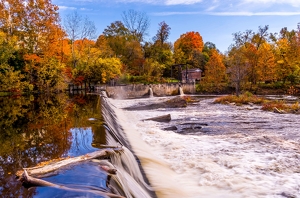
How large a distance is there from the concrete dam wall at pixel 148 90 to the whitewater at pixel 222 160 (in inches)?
858

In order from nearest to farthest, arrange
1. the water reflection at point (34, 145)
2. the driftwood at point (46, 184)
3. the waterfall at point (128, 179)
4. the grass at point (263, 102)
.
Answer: the driftwood at point (46, 184), the water reflection at point (34, 145), the waterfall at point (128, 179), the grass at point (263, 102)

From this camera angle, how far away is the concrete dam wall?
112 feet

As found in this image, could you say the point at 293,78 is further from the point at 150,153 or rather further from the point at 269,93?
the point at 150,153

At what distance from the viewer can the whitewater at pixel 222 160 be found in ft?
19.0

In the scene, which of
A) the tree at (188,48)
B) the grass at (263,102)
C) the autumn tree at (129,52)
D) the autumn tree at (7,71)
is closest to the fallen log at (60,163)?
the grass at (263,102)

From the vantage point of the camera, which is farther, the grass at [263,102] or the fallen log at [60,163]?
the grass at [263,102]

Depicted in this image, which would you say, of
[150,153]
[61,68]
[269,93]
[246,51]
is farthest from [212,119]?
[246,51]

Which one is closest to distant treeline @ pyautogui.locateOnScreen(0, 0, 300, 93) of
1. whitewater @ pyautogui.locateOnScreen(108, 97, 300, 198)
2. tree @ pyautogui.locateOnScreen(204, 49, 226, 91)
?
tree @ pyautogui.locateOnScreen(204, 49, 226, 91)

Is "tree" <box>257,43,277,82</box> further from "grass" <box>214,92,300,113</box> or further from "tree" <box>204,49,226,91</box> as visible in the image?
"grass" <box>214,92,300,113</box>

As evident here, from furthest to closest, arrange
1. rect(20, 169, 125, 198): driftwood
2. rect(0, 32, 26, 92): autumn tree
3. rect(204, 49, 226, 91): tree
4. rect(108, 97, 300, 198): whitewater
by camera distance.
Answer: rect(204, 49, 226, 91): tree
rect(0, 32, 26, 92): autumn tree
rect(108, 97, 300, 198): whitewater
rect(20, 169, 125, 198): driftwood

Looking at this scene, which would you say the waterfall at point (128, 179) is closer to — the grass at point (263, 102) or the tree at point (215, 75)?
the grass at point (263, 102)

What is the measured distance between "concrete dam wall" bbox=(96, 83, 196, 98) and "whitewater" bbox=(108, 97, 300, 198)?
21806mm

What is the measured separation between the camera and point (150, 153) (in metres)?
8.45

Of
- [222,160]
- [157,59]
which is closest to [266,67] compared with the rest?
[157,59]
